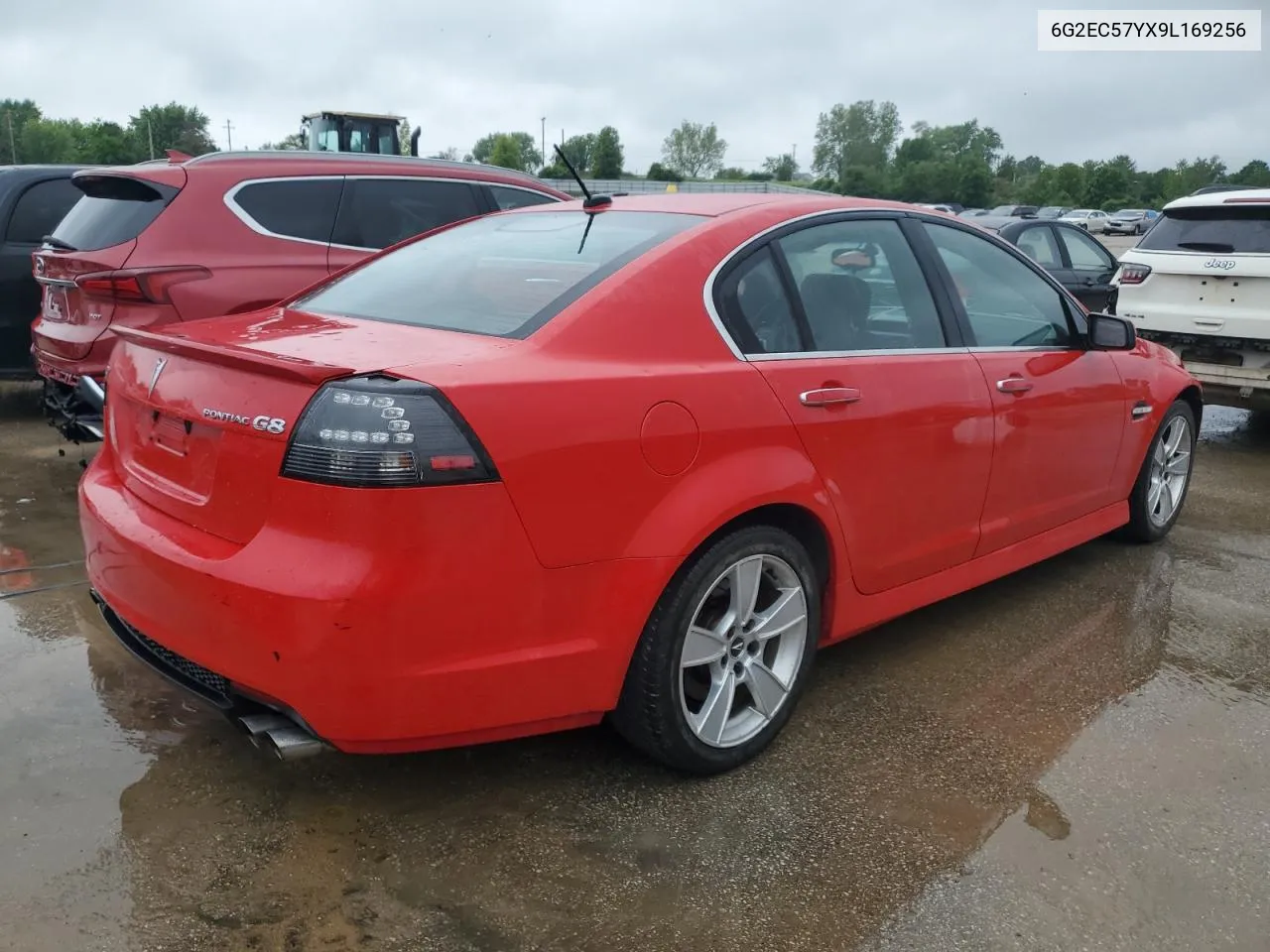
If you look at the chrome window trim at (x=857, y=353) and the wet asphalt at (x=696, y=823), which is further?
the chrome window trim at (x=857, y=353)

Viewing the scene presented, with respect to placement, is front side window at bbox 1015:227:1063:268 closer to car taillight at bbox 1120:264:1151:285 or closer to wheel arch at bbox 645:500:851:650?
car taillight at bbox 1120:264:1151:285

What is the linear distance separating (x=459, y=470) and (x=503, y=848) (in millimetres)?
970

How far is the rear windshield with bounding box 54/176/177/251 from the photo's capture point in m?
5.36

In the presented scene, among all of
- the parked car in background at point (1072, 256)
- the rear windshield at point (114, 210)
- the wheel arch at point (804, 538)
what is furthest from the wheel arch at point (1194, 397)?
the rear windshield at point (114, 210)

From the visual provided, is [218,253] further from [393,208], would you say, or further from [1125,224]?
[1125,224]

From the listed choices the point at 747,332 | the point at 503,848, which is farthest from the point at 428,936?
the point at 747,332

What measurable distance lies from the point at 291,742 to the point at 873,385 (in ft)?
→ 6.26

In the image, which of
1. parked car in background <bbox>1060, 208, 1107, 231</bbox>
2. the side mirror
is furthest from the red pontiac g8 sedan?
parked car in background <bbox>1060, 208, 1107, 231</bbox>

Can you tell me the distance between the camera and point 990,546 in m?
3.78

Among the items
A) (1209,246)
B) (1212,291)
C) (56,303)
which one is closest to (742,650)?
(56,303)

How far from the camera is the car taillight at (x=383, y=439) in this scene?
7.13ft

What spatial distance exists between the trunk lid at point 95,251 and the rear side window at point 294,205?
0.36m

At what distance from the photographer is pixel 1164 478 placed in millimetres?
5031

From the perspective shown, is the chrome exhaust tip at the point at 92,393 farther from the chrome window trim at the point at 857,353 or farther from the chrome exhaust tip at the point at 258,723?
the chrome window trim at the point at 857,353
